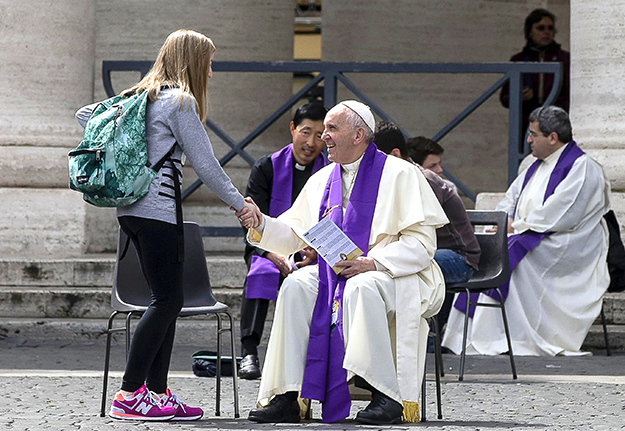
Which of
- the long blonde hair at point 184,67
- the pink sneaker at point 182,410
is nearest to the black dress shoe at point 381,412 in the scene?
the pink sneaker at point 182,410

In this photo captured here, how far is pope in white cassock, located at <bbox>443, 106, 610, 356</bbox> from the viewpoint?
7750mm

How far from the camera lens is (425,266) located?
16.5 ft

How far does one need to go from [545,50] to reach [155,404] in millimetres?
5979

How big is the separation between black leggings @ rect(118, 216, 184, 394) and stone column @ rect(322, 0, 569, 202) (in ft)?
24.2

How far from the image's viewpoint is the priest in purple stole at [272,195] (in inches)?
256

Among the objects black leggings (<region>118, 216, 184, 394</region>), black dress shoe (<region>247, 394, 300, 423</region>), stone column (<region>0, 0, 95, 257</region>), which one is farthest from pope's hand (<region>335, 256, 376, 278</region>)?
stone column (<region>0, 0, 95, 257</region>)

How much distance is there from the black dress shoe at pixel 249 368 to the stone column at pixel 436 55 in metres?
5.91

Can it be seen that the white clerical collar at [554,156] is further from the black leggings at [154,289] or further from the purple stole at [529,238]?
the black leggings at [154,289]

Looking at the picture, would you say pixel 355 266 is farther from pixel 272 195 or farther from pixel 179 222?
pixel 272 195

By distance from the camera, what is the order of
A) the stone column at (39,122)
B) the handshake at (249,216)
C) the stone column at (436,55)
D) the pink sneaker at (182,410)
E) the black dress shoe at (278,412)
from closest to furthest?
the black dress shoe at (278,412) < the pink sneaker at (182,410) < the handshake at (249,216) < the stone column at (39,122) < the stone column at (436,55)

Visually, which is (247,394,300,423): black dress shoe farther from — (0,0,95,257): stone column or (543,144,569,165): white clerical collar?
(0,0,95,257): stone column

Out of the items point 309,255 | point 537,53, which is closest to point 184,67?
point 309,255

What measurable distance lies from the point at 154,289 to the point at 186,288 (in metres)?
0.66

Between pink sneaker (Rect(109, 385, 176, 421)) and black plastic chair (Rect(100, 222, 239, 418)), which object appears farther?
black plastic chair (Rect(100, 222, 239, 418))
